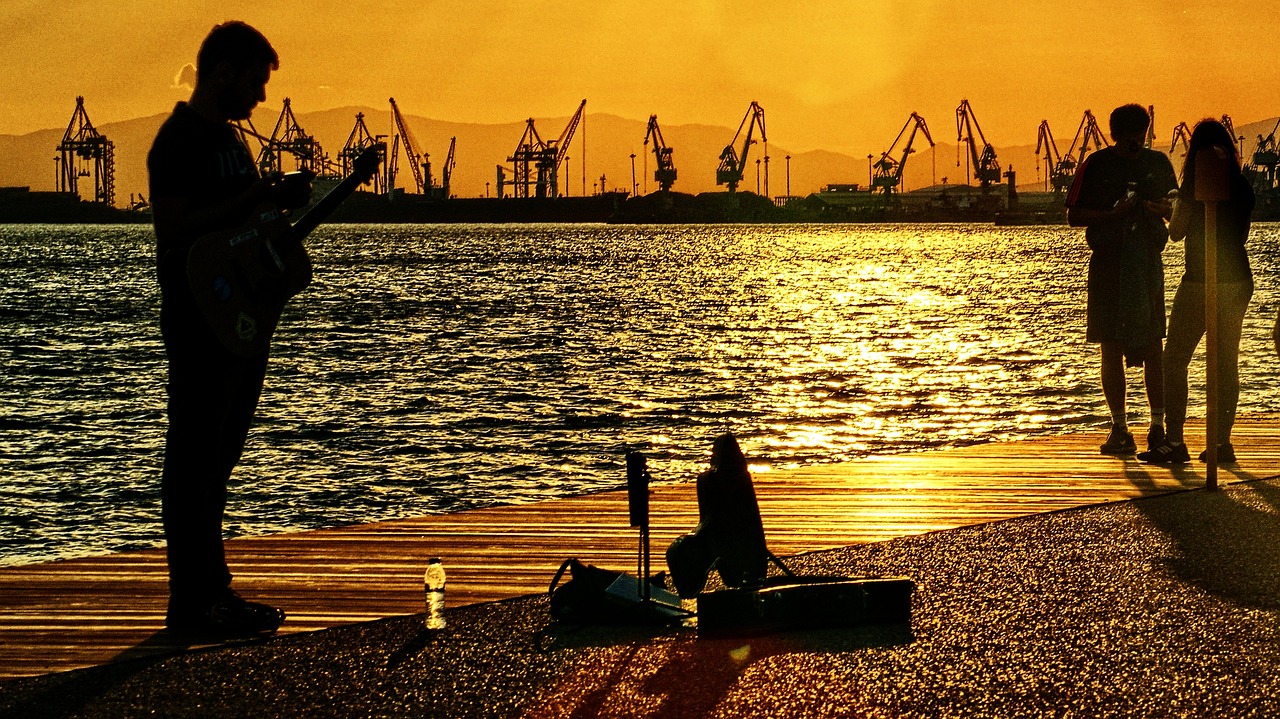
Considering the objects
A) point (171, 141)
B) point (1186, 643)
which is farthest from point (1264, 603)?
point (171, 141)

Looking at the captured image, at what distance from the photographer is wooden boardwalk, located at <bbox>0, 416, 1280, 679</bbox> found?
399cm

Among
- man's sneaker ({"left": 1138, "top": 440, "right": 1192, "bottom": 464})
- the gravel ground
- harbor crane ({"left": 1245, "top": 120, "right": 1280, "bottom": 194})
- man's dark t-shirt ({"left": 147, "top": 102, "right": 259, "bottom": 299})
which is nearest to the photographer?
the gravel ground

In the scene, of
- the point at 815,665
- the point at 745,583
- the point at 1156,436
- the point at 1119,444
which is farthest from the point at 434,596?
the point at 1119,444

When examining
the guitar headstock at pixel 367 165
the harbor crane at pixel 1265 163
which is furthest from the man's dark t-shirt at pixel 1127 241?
the harbor crane at pixel 1265 163

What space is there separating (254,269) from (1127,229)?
403 centimetres

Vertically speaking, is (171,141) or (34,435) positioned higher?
(171,141)

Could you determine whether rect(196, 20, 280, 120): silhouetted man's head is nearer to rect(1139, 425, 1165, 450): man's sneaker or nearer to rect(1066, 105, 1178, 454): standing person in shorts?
rect(1066, 105, 1178, 454): standing person in shorts

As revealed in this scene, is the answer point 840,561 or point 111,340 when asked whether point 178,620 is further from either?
point 111,340

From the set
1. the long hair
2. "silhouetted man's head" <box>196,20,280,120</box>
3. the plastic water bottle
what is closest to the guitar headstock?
"silhouetted man's head" <box>196,20,280,120</box>

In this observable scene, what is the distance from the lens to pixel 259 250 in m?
3.86

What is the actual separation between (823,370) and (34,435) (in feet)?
40.3

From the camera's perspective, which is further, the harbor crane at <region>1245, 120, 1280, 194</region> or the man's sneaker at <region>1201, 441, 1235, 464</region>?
the harbor crane at <region>1245, 120, 1280, 194</region>

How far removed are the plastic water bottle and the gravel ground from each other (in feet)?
0.16

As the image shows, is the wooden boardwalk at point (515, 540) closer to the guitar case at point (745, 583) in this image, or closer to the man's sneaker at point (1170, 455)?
the man's sneaker at point (1170, 455)
